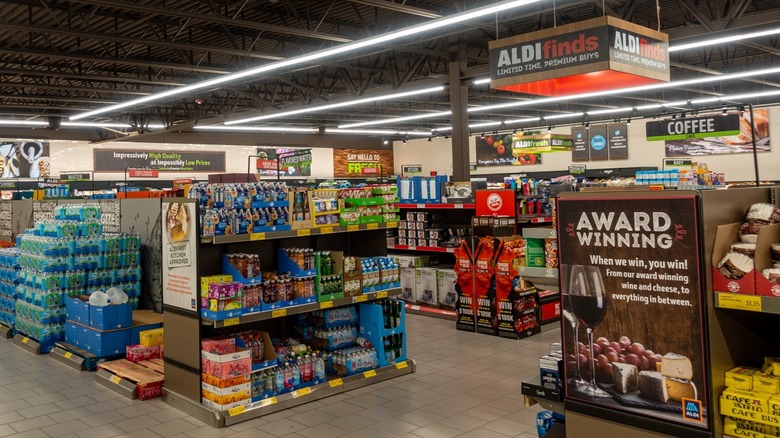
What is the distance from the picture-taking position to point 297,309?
560cm

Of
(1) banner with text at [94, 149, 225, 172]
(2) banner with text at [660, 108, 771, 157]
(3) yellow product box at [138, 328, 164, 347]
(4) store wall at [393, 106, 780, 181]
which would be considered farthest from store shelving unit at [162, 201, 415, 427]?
(1) banner with text at [94, 149, 225, 172]

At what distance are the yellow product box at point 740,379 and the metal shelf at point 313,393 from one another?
401 centimetres

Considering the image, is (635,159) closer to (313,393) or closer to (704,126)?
(704,126)

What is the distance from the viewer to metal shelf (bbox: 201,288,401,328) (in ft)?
16.8

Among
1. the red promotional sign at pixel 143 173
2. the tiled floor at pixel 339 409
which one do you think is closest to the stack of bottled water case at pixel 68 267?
the tiled floor at pixel 339 409

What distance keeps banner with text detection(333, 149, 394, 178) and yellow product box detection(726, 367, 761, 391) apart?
1045 inches

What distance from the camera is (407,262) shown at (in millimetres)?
10203

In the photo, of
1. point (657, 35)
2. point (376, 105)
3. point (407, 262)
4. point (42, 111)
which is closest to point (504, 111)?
point (376, 105)

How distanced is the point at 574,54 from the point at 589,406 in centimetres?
350

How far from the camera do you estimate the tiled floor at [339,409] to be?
4902 millimetres

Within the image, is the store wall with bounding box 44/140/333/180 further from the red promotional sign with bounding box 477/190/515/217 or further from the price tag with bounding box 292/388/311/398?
the price tag with bounding box 292/388/311/398

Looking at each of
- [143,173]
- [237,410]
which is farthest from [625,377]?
[143,173]

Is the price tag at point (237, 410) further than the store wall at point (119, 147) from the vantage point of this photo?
No

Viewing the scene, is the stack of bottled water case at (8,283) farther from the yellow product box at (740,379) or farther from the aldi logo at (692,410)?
the yellow product box at (740,379)
